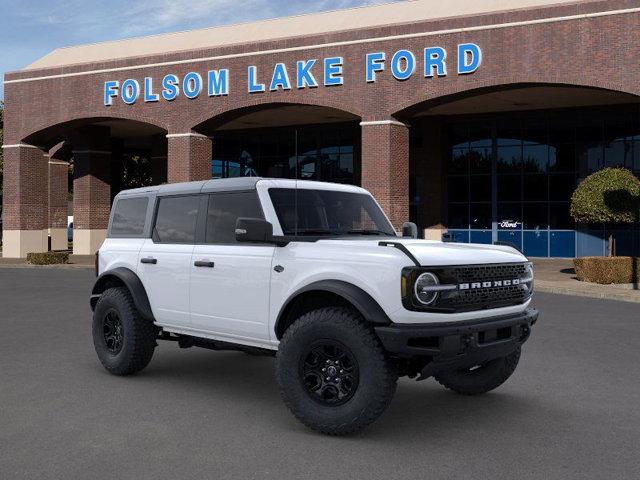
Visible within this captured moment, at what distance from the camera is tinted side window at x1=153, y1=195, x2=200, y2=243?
7543 millimetres

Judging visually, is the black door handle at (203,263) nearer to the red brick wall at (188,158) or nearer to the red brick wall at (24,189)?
the red brick wall at (188,158)

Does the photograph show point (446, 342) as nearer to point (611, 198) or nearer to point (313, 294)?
point (313, 294)

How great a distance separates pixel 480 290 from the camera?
19.7ft

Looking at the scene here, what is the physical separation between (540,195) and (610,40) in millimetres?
11081

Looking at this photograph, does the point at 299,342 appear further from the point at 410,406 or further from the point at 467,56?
the point at 467,56

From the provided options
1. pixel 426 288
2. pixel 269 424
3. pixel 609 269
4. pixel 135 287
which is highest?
pixel 426 288

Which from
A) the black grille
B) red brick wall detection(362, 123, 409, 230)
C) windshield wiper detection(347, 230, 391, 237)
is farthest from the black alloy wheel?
red brick wall detection(362, 123, 409, 230)

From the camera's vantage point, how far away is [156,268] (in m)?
7.68

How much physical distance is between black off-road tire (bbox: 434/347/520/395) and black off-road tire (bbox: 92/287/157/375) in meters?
3.12

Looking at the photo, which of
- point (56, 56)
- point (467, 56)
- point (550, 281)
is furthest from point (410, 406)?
point (56, 56)

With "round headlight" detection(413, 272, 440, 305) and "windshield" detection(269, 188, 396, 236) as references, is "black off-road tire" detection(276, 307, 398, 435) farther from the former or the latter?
"windshield" detection(269, 188, 396, 236)

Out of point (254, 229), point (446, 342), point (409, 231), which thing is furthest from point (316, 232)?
point (446, 342)

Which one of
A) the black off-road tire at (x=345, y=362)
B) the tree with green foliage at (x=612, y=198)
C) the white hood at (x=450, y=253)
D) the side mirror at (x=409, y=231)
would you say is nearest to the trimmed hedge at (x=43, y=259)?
the tree with green foliage at (x=612, y=198)

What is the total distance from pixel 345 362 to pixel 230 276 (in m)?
1.56
